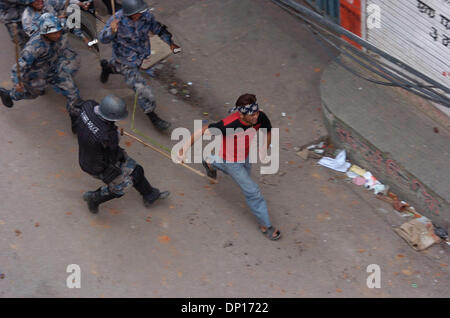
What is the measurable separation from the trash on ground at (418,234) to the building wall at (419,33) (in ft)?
5.24

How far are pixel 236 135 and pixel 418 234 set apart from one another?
6.76 ft

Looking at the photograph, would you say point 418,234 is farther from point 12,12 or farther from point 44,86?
point 12,12

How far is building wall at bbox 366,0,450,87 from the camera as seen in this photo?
18.8ft

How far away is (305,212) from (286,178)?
0.52 metres

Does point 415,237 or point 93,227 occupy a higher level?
point 93,227

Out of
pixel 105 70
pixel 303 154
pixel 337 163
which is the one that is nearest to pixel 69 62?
pixel 105 70

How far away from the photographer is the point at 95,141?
470cm

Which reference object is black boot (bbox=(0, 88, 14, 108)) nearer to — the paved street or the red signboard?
the paved street

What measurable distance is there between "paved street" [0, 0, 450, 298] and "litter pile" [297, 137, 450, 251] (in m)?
0.09

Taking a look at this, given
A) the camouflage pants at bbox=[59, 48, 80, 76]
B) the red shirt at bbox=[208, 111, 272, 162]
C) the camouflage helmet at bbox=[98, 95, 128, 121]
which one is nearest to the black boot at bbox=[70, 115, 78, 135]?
the camouflage pants at bbox=[59, 48, 80, 76]

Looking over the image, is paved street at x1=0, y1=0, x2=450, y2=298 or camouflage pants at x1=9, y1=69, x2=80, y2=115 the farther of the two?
camouflage pants at x1=9, y1=69, x2=80, y2=115
